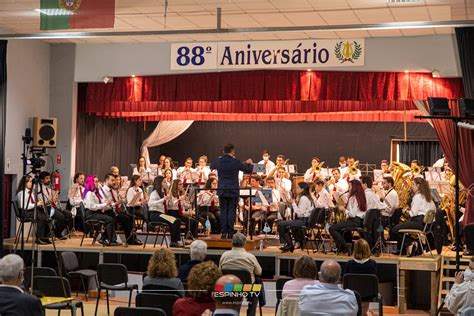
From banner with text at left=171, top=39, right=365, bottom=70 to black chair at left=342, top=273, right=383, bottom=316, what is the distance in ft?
19.7

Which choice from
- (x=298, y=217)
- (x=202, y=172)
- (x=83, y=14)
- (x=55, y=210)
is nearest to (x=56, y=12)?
(x=83, y=14)

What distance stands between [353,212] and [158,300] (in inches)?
242

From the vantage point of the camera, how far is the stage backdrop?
20250 millimetres

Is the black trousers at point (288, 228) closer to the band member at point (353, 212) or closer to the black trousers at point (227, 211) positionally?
the band member at point (353, 212)

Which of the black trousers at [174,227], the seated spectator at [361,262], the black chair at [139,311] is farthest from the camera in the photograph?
the black trousers at [174,227]

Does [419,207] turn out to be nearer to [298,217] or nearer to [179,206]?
[298,217]

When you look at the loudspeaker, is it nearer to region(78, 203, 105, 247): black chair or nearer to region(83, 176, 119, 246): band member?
region(83, 176, 119, 246): band member

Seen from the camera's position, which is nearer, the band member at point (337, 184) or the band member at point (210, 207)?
the band member at point (210, 207)

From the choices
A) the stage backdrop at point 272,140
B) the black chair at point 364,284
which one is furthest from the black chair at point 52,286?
the stage backdrop at point 272,140

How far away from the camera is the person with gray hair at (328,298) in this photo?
19.1 ft

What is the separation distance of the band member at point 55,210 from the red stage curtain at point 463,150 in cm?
700

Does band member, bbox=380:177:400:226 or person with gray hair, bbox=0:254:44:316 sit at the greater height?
band member, bbox=380:177:400:226

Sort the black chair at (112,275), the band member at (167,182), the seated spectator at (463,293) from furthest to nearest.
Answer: the band member at (167,182), the black chair at (112,275), the seated spectator at (463,293)

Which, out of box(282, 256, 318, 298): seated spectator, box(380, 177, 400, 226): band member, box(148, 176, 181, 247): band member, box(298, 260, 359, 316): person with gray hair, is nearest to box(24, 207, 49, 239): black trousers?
box(148, 176, 181, 247): band member
